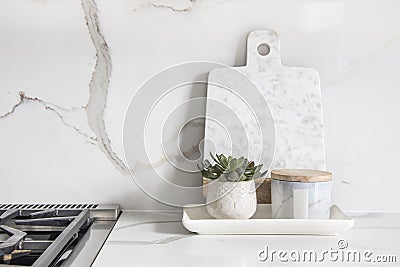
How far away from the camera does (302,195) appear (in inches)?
42.2

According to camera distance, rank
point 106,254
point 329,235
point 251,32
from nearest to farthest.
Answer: point 106,254 → point 329,235 → point 251,32

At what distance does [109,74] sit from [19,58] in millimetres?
216

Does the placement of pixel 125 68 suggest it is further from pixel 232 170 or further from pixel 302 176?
pixel 302 176

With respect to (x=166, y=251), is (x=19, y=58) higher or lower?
higher

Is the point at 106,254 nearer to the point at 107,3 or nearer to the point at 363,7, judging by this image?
the point at 107,3

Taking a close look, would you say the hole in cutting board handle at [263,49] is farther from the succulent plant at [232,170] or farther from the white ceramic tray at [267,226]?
the white ceramic tray at [267,226]

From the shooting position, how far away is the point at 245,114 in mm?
1254

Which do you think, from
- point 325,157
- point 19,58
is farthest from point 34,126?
point 325,157

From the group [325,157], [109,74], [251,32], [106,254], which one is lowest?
[106,254]

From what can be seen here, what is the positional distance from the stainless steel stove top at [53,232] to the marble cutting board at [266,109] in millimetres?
297

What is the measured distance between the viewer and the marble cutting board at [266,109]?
4.09 ft

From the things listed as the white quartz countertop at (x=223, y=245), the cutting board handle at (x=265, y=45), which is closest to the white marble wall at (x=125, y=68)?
the cutting board handle at (x=265, y=45)

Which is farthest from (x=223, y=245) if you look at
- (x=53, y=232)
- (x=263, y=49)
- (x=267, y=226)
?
(x=263, y=49)

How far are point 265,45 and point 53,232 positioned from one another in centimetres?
63
